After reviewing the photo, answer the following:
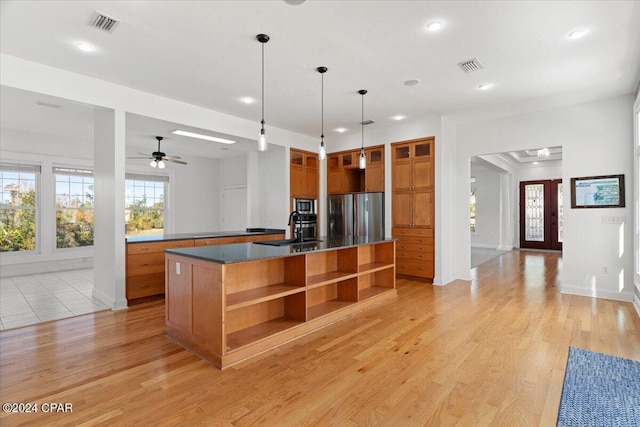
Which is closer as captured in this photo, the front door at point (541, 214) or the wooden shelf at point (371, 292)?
the wooden shelf at point (371, 292)

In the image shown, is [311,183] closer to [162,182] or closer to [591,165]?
[162,182]

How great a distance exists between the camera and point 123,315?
13.1ft

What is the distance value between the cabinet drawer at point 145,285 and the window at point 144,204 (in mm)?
3939

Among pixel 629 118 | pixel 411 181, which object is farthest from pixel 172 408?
pixel 629 118

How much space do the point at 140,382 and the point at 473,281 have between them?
538 centimetres

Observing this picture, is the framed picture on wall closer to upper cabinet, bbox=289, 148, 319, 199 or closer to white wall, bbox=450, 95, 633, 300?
white wall, bbox=450, 95, 633, 300

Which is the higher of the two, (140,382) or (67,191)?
(67,191)

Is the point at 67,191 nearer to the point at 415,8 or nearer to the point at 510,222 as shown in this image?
the point at 415,8

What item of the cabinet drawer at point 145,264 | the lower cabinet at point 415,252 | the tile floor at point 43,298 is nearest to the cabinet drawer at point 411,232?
the lower cabinet at point 415,252

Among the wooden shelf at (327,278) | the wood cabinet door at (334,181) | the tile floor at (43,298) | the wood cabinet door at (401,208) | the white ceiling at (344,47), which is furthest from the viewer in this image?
the wood cabinet door at (334,181)

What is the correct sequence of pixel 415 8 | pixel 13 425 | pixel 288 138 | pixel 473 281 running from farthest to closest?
1. pixel 288 138
2. pixel 473 281
3. pixel 415 8
4. pixel 13 425

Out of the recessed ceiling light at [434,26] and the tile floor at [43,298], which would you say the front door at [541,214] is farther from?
the tile floor at [43,298]

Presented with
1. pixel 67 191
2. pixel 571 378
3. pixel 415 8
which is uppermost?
pixel 415 8

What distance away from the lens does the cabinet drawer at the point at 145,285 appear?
4.42 m
